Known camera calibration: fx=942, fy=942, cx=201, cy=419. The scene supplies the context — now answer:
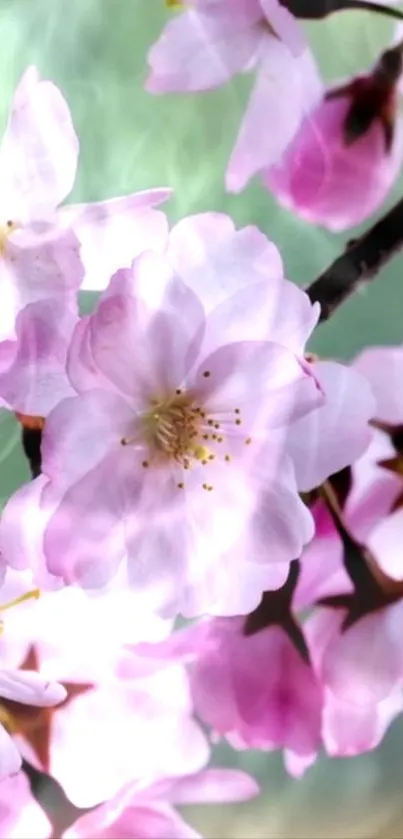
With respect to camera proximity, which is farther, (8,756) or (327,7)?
(8,756)

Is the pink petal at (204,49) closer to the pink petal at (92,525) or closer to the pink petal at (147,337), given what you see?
the pink petal at (147,337)

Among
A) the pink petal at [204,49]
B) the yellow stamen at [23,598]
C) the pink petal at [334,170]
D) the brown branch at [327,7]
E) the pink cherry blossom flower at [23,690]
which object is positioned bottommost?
the pink cherry blossom flower at [23,690]

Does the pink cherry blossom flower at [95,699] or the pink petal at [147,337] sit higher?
the pink petal at [147,337]

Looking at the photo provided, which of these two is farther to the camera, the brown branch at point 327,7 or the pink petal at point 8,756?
the pink petal at point 8,756

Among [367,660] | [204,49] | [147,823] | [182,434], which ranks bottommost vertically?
[147,823]

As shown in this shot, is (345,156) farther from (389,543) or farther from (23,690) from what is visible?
(23,690)

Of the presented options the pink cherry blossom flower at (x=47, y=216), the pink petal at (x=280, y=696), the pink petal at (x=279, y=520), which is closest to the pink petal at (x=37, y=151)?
the pink cherry blossom flower at (x=47, y=216)

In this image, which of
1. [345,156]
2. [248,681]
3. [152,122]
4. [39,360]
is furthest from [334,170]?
[248,681]
